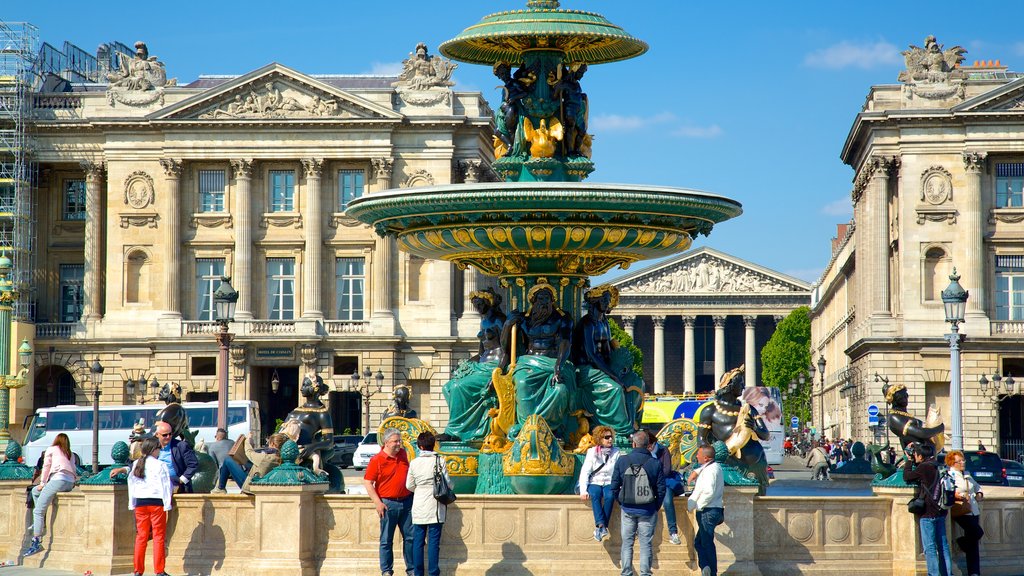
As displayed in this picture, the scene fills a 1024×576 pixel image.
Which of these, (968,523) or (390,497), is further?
(968,523)

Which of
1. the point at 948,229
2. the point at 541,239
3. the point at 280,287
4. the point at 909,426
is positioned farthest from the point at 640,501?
the point at 280,287

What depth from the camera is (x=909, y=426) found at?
16016mm

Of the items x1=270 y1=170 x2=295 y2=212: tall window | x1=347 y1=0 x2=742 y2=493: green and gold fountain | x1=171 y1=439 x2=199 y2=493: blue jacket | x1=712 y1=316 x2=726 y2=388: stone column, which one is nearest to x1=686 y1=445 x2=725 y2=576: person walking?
x1=347 y1=0 x2=742 y2=493: green and gold fountain

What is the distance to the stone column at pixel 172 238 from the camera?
68938 mm

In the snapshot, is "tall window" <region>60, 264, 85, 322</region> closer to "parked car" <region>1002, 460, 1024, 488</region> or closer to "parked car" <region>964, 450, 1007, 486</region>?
"parked car" <region>1002, 460, 1024, 488</region>

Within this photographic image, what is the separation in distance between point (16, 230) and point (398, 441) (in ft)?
188

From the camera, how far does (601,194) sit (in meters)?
17.1

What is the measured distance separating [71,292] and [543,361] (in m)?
56.9

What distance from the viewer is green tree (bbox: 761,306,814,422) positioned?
11569 cm

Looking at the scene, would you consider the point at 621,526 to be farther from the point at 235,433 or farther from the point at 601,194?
the point at 235,433

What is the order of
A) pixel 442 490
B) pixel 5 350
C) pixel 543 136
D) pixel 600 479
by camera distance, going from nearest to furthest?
pixel 442 490 < pixel 600 479 < pixel 543 136 < pixel 5 350

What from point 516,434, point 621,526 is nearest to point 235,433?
point 516,434

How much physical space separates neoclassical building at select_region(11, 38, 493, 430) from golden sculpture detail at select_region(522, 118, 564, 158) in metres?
49.0

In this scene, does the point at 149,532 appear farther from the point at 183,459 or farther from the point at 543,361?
the point at 543,361
